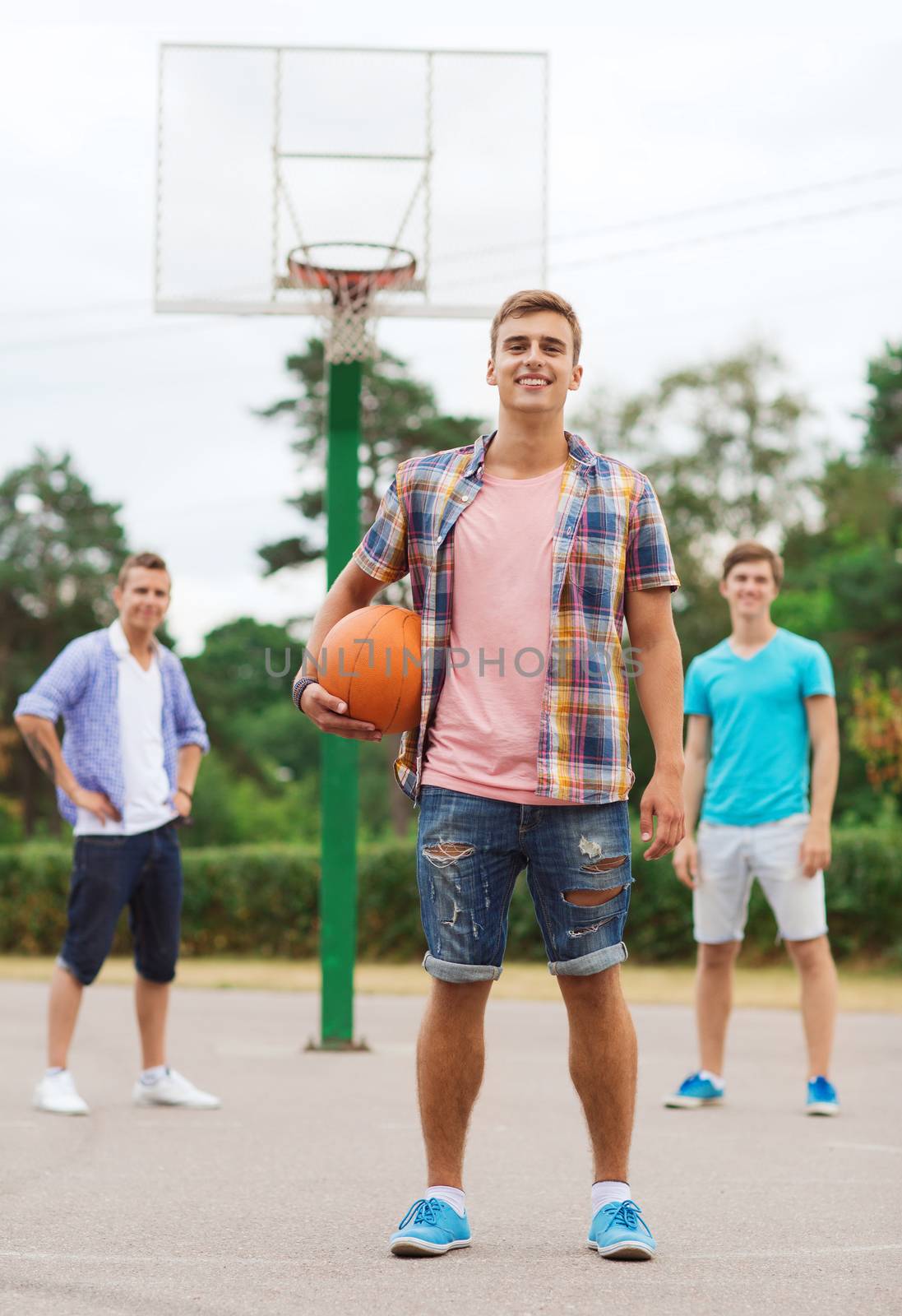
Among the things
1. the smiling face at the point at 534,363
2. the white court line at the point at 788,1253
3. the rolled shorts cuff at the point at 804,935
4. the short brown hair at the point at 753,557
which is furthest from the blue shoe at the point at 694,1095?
the smiling face at the point at 534,363

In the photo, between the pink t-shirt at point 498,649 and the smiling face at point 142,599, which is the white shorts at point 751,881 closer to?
the smiling face at point 142,599

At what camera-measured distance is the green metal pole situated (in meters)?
8.27

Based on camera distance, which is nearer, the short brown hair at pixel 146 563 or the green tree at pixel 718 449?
the short brown hair at pixel 146 563

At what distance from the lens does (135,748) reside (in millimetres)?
6465

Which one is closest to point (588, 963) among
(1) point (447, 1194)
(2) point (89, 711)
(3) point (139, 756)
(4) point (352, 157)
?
(1) point (447, 1194)

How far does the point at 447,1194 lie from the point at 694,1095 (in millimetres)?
2884

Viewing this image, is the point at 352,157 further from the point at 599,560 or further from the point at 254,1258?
the point at 254,1258

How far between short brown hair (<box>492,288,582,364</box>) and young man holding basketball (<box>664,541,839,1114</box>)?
8.09 feet

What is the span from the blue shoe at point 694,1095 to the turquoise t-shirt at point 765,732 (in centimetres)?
106

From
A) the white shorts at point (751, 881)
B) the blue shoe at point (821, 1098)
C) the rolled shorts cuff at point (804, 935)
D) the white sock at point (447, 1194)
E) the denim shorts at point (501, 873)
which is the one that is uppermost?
the denim shorts at point (501, 873)

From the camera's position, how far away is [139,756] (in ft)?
21.2

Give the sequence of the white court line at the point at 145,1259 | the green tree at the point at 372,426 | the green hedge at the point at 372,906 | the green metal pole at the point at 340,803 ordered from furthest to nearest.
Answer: the green tree at the point at 372,426 → the green hedge at the point at 372,906 → the green metal pole at the point at 340,803 → the white court line at the point at 145,1259

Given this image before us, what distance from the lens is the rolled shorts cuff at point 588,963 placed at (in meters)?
3.89

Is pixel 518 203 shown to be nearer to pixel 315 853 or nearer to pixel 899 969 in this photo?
pixel 899 969
